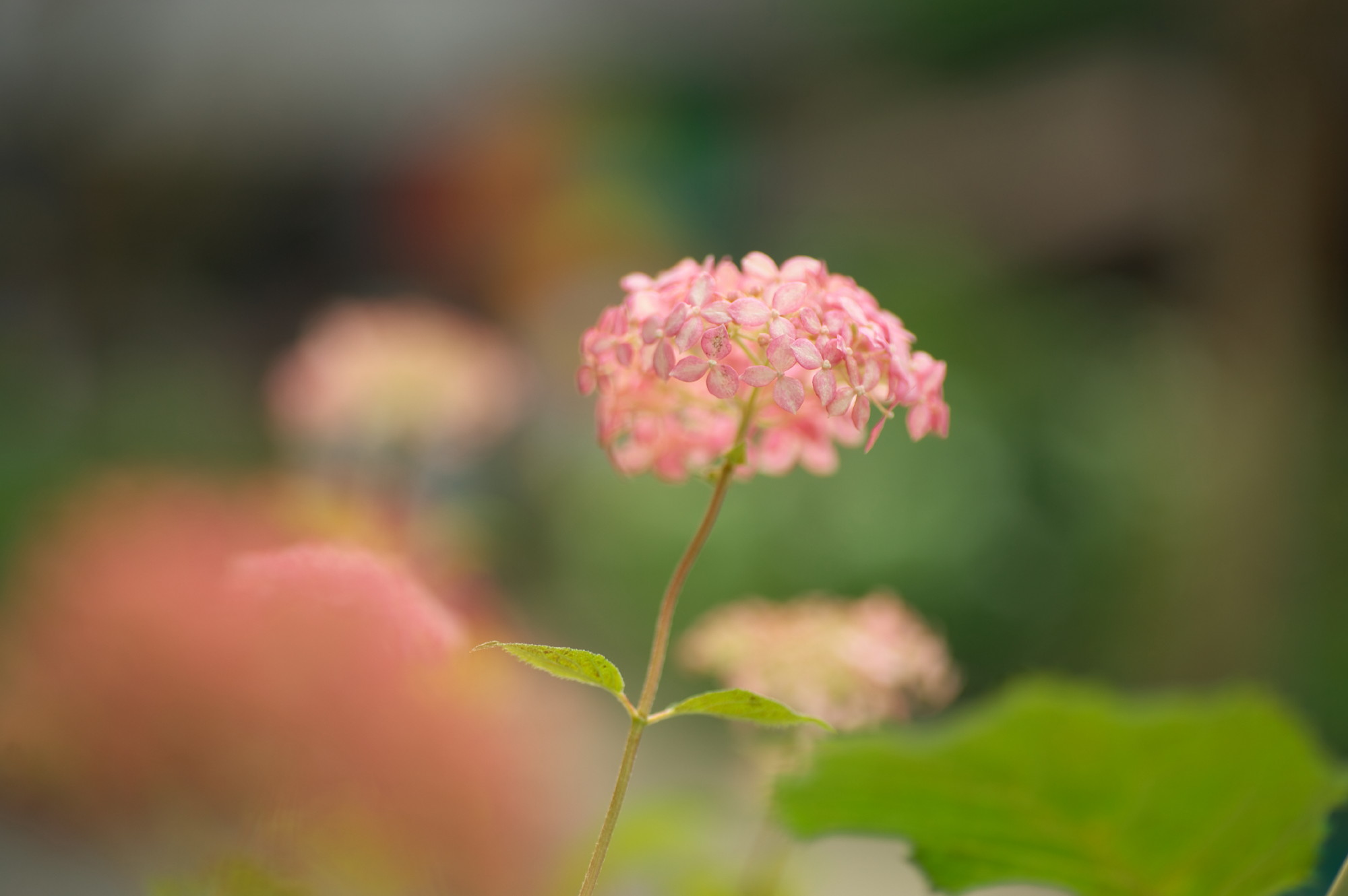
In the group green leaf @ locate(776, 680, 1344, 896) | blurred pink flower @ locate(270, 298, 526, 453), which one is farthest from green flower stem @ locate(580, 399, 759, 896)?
blurred pink flower @ locate(270, 298, 526, 453)

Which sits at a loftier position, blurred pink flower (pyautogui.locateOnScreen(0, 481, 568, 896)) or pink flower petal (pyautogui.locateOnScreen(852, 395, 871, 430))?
pink flower petal (pyautogui.locateOnScreen(852, 395, 871, 430))

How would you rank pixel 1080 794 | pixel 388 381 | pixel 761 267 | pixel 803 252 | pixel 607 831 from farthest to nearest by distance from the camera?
pixel 803 252 < pixel 388 381 < pixel 1080 794 < pixel 761 267 < pixel 607 831

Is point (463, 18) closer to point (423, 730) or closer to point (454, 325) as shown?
point (454, 325)

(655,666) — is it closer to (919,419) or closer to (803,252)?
(919,419)

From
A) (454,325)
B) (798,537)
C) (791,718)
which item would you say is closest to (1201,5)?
(798,537)

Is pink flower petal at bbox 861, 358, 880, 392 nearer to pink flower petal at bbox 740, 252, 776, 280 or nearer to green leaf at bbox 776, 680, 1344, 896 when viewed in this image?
pink flower petal at bbox 740, 252, 776, 280

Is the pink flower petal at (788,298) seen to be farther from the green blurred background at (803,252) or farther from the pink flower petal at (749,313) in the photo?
the green blurred background at (803,252)

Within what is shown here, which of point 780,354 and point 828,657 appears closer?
point 780,354

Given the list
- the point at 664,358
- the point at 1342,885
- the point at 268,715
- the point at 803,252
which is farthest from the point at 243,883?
the point at 803,252
